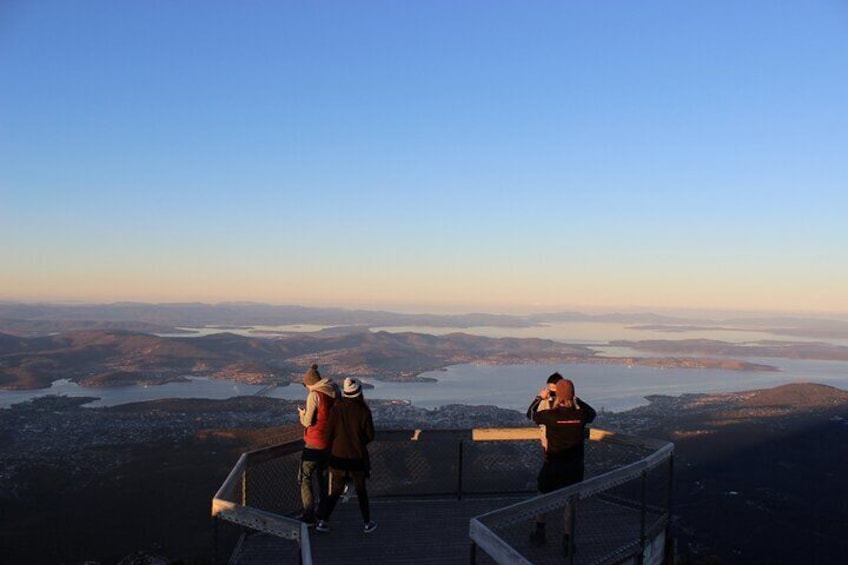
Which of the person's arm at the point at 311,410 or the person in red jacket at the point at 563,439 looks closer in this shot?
the person in red jacket at the point at 563,439

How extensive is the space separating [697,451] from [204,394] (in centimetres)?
8571

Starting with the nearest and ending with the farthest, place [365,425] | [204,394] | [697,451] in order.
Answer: [365,425] < [697,451] < [204,394]

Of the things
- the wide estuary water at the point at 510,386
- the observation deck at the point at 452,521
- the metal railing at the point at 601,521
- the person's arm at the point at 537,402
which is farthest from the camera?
the wide estuary water at the point at 510,386

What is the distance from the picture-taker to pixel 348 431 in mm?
6770

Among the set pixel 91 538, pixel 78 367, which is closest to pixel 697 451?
pixel 91 538

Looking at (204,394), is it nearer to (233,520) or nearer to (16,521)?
(16,521)

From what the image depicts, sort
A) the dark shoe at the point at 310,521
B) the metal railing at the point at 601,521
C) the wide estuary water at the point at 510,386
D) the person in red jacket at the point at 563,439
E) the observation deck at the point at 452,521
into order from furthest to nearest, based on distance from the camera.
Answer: the wide estuary water at the point at 510,386 → the dark shoe at the point at 310,521 → the person in red jacket at the point at 563,439 → the observation deck at the point at 452,521 → the metal railing at the point at 601,521

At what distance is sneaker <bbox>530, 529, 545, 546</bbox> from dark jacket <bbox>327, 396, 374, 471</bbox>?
2.05 m

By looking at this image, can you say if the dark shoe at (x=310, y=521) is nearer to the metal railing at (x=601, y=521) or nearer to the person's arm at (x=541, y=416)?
the metal railing at (x=601, y=521)

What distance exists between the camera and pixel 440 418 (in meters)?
80.9

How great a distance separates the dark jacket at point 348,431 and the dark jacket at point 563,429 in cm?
190

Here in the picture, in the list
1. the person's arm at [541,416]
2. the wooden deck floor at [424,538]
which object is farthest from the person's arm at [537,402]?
the wooden deck floor at [424,538]

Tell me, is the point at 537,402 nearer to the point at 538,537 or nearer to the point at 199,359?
the point at 538,537

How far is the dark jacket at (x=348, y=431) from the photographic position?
676cm
